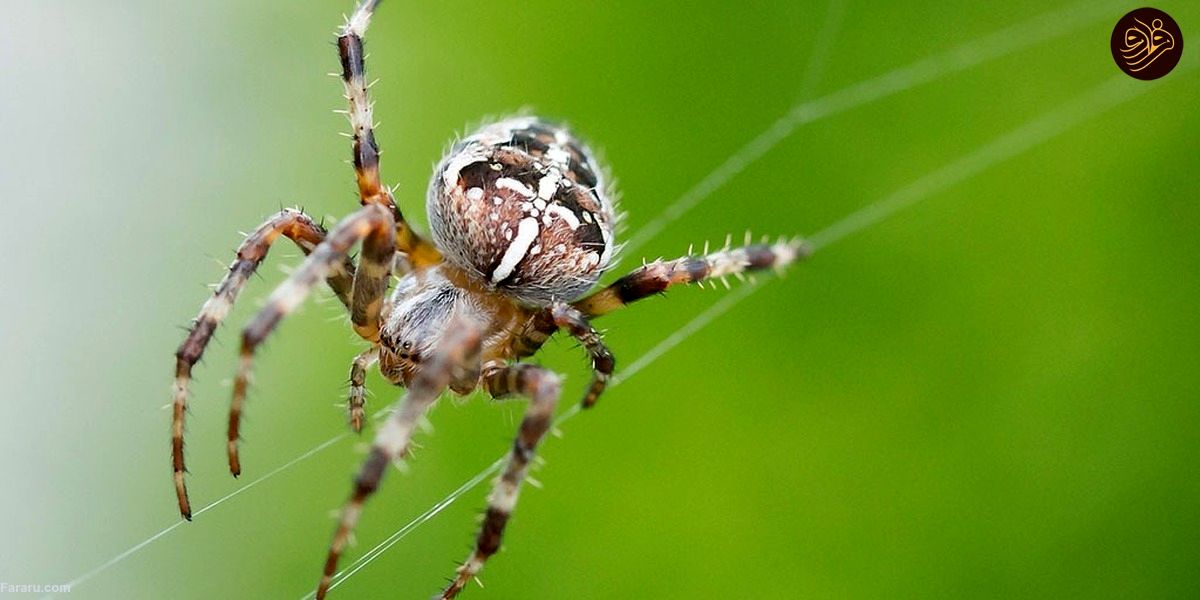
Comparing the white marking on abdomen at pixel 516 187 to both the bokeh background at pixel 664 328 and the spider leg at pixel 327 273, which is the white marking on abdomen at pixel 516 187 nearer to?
the spider leg at pixel 327 273

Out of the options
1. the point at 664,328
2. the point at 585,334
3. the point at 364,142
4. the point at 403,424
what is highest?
the point at 664,328

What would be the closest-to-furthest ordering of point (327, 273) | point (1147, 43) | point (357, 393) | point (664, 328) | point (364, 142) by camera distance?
1. point (327, 273)
2. point (357, 393)
3. point (364, 142)
4. point (664, 328)
5. point (1147, 43)

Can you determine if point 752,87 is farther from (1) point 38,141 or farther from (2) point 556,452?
(1) point 38,141

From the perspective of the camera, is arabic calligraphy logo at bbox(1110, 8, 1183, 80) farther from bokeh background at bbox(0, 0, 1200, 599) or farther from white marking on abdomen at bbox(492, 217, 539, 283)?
white marking on abdomen at bbox(492, 217, 539, 283)

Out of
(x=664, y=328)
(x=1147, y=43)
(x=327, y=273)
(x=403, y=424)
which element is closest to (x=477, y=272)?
(x=327, y=273)

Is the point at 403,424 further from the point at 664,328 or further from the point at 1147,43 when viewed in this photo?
the point at 1147,43

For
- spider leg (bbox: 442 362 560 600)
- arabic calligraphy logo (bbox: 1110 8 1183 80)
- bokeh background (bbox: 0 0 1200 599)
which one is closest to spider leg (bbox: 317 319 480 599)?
spider leg (bbox: 442 362 560 600)
